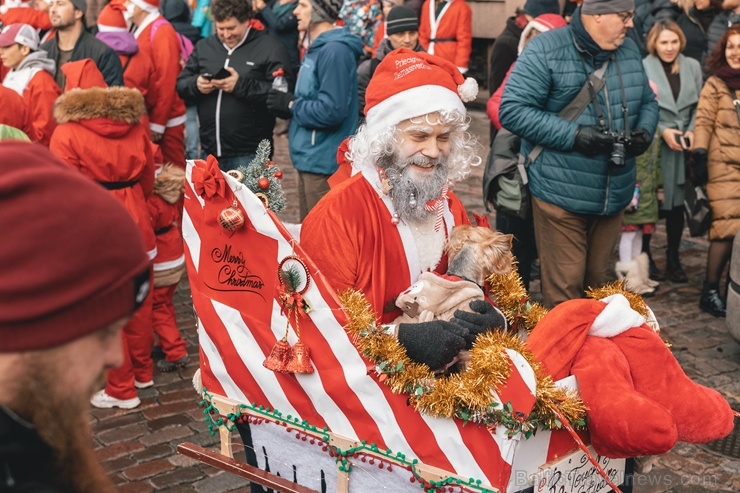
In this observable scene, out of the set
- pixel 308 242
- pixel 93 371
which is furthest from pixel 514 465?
pixel 93 371

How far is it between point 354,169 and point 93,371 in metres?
2.71

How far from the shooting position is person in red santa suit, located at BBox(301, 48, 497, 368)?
387cm

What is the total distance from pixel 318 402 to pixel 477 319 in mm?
679

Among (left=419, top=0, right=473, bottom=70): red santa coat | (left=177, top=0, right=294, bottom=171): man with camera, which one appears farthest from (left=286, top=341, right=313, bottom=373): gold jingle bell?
(left=419, top=0, right=473, bottom=70): red santa coat

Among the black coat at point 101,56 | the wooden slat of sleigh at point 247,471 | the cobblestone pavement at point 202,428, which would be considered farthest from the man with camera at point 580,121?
the black coat at point 101,56

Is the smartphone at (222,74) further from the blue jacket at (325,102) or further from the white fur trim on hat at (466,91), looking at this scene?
the white fur trim on hat at (466,91)

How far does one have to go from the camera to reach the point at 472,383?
3246 mm

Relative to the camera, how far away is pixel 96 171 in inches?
222

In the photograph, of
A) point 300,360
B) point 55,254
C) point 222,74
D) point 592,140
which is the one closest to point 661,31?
point 592,140

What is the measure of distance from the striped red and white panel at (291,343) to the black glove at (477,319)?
10.4 inches

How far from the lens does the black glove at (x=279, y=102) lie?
716cm

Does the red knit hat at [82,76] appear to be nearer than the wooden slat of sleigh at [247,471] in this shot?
No

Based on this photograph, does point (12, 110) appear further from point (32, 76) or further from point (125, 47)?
point (125, 47)

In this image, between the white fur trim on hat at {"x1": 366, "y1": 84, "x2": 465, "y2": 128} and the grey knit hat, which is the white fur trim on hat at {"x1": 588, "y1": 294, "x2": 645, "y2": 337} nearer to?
the white fur trim on hat at {"x1": 366, "y1": 84, "x2": 465, "y2": 128}
